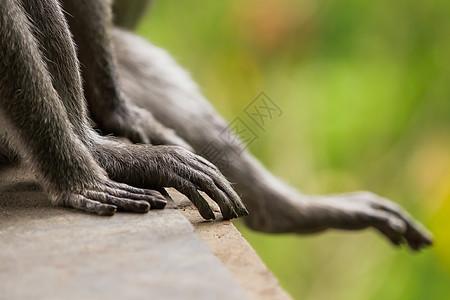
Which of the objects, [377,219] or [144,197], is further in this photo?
[377,219]

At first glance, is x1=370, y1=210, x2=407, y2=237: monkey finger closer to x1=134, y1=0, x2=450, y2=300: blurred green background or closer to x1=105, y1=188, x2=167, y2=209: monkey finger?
x1=105, y1=188, x2=167, y2=209: monkey finger

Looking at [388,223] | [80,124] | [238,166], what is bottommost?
[238,166]

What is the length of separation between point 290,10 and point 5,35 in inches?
160

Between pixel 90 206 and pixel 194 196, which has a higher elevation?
pixel 194 196

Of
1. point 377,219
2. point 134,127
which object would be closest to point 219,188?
point 134,127

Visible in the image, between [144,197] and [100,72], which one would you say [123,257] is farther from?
[100,72]

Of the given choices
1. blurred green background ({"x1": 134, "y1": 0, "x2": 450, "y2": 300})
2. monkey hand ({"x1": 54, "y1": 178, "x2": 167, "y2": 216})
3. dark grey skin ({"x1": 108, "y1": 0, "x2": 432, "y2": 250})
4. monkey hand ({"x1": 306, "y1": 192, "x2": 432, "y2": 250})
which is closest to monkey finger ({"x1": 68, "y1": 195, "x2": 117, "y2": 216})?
monkey hand ({"x1": 54, "y1": 178, "x2": 167, "y2": 216})

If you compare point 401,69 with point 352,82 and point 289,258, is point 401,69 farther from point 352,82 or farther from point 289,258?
point 289,258

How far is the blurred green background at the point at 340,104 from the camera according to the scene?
546cm

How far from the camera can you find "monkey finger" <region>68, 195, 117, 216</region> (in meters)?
1.84

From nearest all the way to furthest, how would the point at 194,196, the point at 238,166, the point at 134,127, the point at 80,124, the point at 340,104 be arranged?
1. the point at 194,196
2. the point at 80,124
3. the point at 134,127
4. the point at 238,166
5. the point at 340,104

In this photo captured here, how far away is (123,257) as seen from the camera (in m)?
1.60

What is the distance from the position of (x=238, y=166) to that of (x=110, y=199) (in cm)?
129

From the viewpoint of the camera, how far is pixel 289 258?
553 cm
